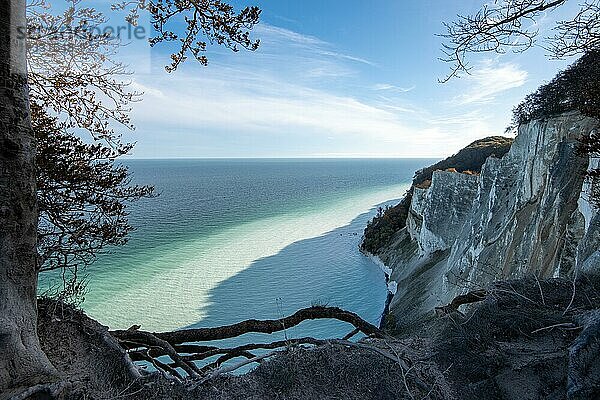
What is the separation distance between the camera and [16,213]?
3.03 m

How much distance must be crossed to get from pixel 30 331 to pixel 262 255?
116ft

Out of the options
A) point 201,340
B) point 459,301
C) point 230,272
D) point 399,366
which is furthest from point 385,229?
point 399,366

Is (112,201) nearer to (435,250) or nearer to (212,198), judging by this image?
(435,250)

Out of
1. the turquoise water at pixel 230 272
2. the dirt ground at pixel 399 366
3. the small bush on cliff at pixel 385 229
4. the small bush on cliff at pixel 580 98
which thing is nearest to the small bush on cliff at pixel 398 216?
the small bush on cliff at pixel 385 229

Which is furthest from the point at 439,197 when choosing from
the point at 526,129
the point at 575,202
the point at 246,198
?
Answer: the point at 246,198

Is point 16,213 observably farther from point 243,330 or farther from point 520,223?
point 520,223

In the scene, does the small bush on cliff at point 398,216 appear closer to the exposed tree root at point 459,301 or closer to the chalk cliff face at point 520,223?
the chalk cliff face at point 520,223

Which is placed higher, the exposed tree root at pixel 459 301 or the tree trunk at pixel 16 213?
the tree trunk at pixel 16 213

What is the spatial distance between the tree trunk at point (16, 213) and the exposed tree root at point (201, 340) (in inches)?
44.4

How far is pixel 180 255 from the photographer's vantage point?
37.1 meters

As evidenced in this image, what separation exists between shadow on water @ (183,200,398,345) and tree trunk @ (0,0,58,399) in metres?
15.8

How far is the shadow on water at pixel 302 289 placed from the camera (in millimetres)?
23047

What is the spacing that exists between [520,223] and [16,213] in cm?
1539

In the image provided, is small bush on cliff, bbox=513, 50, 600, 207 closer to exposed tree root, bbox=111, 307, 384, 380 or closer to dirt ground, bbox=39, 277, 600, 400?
dirt ground, bbox=39, 277, 600, 400
